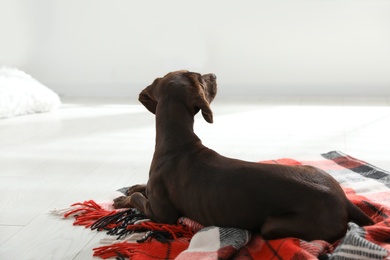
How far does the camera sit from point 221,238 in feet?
6.79

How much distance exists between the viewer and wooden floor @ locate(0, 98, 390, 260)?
2418 millimetres

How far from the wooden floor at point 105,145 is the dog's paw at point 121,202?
128 mm

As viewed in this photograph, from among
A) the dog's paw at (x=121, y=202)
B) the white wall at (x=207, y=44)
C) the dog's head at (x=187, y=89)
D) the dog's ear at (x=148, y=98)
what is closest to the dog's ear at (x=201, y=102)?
the dog's head at (x=187, y=89)

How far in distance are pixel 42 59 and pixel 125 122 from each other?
6.01ft

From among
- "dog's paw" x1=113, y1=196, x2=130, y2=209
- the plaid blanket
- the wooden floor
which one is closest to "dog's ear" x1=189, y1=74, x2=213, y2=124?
the plaid blanket

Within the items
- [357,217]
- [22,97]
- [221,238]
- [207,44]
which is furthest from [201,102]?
[207,44]

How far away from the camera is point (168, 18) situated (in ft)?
18.2

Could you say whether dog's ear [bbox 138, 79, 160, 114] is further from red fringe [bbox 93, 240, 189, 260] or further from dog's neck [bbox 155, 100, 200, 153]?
red fringe [bbox 93, 240, 189, 260]

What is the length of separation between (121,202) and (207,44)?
3.22 meters

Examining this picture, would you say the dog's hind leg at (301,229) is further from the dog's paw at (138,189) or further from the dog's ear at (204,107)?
the dog's paw at (138,189)

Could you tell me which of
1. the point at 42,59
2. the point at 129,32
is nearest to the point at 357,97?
the point at 129,32

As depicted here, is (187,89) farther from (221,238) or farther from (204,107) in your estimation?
(221,238)

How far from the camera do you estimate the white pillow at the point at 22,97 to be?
4902 mm

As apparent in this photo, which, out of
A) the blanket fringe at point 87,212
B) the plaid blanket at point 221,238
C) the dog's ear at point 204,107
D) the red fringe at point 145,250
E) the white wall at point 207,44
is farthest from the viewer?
the white wall at point 207,44
